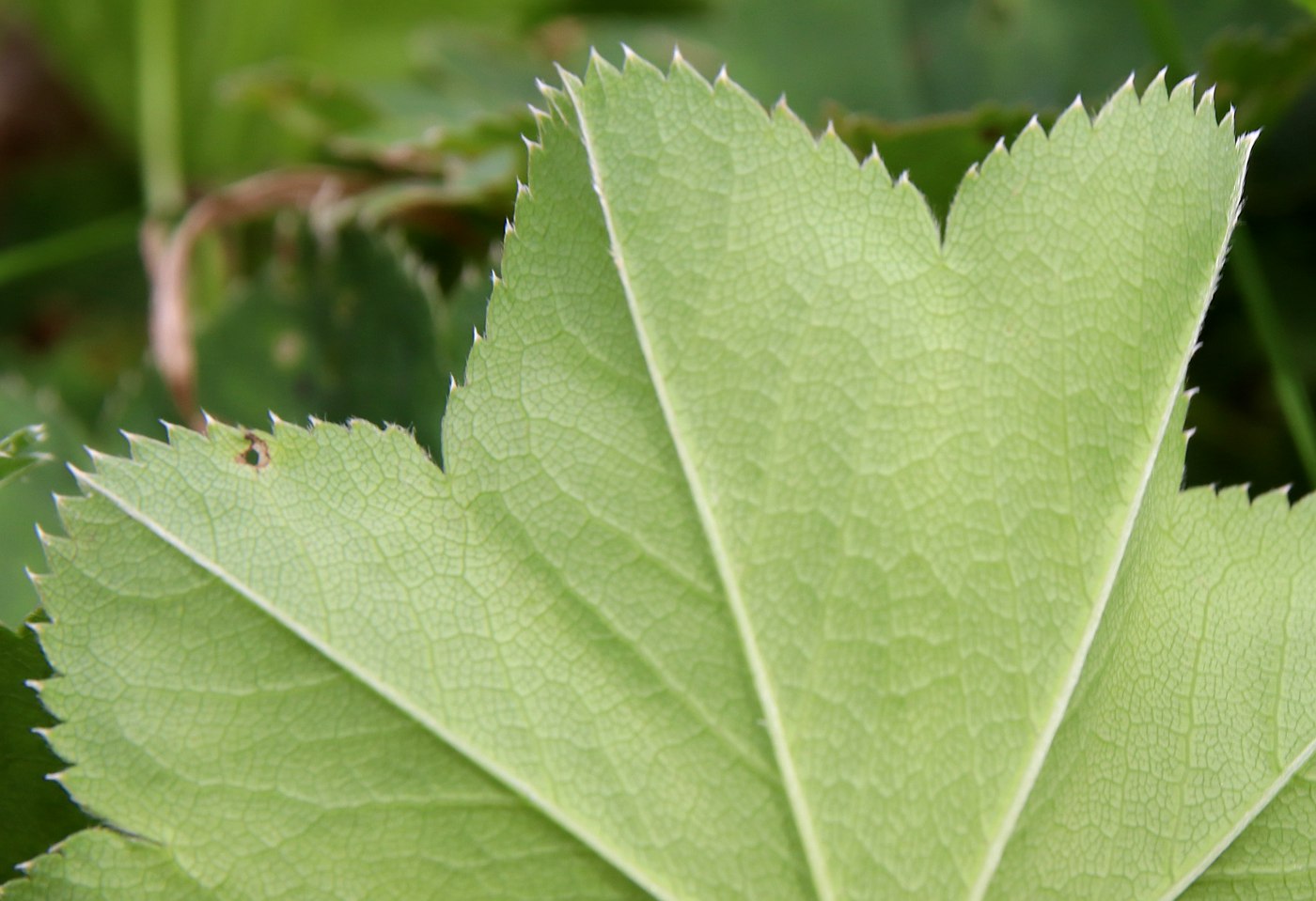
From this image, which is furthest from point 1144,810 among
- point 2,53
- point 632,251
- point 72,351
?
point 2,53

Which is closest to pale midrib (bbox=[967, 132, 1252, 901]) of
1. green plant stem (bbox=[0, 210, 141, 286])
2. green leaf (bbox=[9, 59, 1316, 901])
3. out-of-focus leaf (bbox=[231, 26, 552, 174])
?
green leaf (bbox=[9, 59, 1316, 901])

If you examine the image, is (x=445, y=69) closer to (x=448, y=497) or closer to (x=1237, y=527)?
(x=448, y=497)

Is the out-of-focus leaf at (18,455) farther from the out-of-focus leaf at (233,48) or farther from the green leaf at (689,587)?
the out-of-focus leaf at (233,48)

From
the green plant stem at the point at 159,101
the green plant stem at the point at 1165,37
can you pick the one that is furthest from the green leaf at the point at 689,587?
the green plant stem at the point at 159,101

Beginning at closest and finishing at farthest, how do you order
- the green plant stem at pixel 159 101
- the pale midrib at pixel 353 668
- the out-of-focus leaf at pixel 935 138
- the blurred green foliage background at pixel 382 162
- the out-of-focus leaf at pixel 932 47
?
the pale midrib at pixel 353 668 → the out-of-focus leaf at pixel 935 138 → the blurred green foliage background at pixel 382 162 → the out-of-focus leaf at pixel 932 47 → the green plant stem at pixel 159 101

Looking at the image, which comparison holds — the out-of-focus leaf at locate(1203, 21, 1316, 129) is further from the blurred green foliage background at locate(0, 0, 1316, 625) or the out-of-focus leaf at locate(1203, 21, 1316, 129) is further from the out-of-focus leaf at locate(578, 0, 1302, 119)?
the out-of-focus leaf at locate(578, 0, 1302, 119)

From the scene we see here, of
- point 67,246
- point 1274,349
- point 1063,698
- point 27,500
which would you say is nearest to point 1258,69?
point 1274,349

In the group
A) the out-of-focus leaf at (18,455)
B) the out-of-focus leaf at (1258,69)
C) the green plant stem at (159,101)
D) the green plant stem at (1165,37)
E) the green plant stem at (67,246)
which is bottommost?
the out-of-focus leaf at (18,455)
